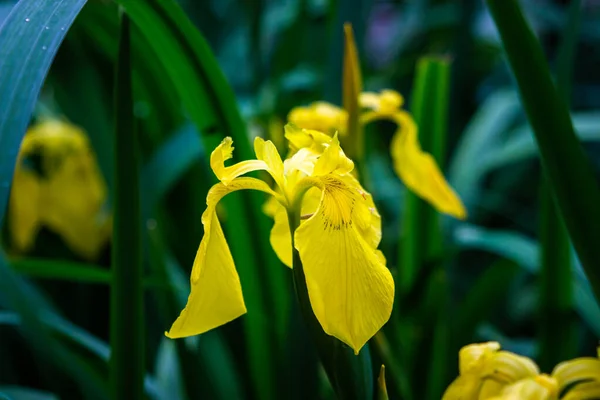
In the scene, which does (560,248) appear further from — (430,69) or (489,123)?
(489,123)

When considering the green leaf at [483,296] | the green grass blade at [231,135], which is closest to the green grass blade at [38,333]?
the green grass blade at [231,135]

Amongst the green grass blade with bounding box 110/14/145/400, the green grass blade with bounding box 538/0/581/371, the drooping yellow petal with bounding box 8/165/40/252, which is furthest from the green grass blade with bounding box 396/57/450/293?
the drooping yellow petal with bounding box 8/165/40/252

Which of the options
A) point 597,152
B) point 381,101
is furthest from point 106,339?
point 597,152

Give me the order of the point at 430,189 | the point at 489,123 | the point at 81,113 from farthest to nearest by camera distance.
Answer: the point at 489,123 < the point at 81,113 < the point at 430,189

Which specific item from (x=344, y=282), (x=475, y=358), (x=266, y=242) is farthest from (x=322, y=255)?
(x=266, y=242)

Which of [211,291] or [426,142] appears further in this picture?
[426,142]

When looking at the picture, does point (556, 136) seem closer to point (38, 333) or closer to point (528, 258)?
point (528, 258)

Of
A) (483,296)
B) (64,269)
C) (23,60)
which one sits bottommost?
(483,296)
